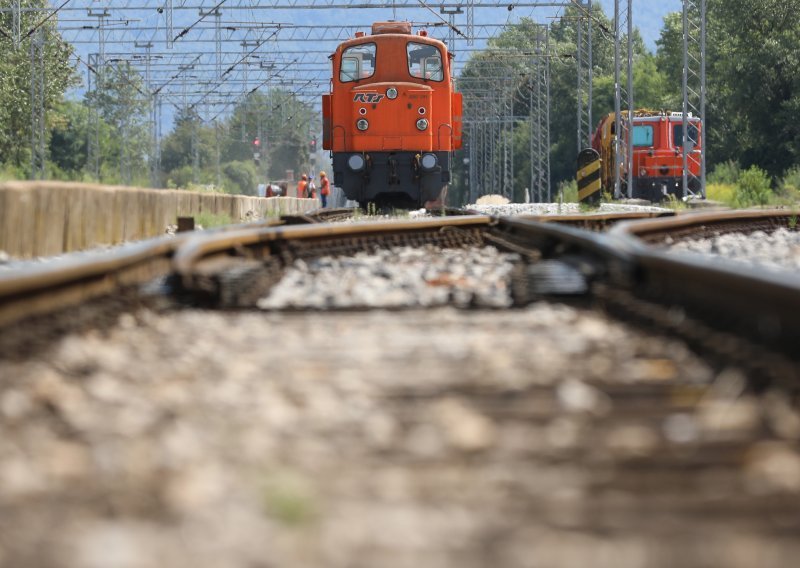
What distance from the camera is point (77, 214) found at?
11289 mm

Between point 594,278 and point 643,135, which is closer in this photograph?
point 594,278

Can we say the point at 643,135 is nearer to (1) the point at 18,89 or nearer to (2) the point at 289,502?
(1) the point at 18,89

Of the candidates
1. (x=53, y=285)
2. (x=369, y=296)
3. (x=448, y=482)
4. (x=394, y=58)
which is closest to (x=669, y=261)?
(x=369, y=296)

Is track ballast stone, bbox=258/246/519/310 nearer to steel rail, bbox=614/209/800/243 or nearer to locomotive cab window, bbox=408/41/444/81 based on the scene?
steel rail, bbox=614/209/800/243

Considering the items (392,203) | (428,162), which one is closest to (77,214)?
(428,162)

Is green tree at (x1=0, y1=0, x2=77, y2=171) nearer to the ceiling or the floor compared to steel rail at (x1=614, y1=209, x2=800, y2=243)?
nearer to the ceiling

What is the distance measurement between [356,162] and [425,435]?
19.4 m

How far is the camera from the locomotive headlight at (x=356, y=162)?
22234 mm

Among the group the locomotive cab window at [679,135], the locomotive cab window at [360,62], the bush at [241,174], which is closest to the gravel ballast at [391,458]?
the locomotive cab window at [360,62]

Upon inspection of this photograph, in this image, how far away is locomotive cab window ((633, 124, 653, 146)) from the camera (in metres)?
42.8

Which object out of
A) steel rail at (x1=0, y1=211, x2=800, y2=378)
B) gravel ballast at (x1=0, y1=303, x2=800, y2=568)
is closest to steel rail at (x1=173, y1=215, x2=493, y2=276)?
steel rail at (x1=0, y1=211, x2=800, y2=378)

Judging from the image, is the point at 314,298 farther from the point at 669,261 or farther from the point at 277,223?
the point at 277,223

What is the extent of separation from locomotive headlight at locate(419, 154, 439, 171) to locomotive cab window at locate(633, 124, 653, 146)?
2179 cm

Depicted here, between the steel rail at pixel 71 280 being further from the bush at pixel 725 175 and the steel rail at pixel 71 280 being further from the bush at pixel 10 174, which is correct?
the bush at pixel 725 175
